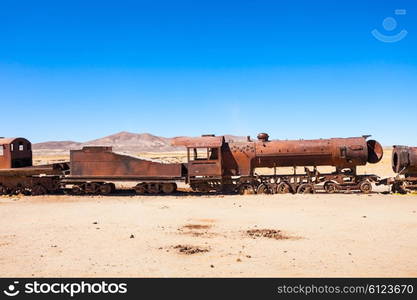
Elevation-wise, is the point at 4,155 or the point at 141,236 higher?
the point at 4,155

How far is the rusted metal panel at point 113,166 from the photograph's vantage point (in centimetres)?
2203

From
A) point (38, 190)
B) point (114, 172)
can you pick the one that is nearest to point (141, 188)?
point (114, 172)

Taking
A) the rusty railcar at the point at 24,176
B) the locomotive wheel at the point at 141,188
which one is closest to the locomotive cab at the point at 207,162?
the locomotive wheel at the point at 141,188

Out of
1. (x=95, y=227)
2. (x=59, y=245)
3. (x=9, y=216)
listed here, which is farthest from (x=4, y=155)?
(x=59, y=245)

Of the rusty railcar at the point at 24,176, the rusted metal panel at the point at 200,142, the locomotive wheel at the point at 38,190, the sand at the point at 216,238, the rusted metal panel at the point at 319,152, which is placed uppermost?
the rusted metal panel at the point at 200,142

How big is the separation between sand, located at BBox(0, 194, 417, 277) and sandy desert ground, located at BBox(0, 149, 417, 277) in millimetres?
28

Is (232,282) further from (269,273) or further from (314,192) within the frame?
(314,192)

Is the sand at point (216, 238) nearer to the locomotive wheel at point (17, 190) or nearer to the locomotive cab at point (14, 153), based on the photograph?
the locomotive wheel at point (17, 190)

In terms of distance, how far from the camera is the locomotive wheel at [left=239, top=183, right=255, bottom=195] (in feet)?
70.5

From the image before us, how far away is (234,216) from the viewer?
15.5 m

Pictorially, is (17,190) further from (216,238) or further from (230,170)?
(216,238)

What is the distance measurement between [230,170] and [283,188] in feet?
9.80

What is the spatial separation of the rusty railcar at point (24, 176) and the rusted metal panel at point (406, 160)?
1809 centimetres

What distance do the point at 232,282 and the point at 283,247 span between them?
10.1 ft
